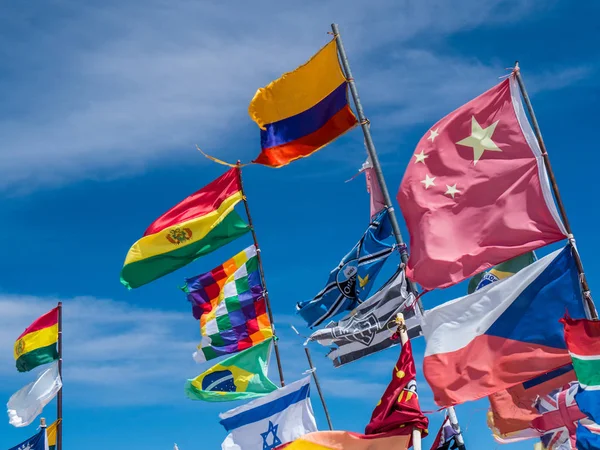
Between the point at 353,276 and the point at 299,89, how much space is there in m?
5.26

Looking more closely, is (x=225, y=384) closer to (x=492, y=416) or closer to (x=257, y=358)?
(x=257, y=358)

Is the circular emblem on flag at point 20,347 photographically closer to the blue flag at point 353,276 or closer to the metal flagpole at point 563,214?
the blue flag at point 353,276

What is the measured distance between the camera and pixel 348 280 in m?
21.6

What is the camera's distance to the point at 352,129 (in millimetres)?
22125

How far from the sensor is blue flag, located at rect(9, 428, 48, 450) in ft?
109

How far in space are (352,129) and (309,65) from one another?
2265mm

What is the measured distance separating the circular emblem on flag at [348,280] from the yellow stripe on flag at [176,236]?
717 centimetres

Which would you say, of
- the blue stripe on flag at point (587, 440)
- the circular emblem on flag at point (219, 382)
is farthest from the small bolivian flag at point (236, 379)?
the blue stripe on flag at point (587, 440)

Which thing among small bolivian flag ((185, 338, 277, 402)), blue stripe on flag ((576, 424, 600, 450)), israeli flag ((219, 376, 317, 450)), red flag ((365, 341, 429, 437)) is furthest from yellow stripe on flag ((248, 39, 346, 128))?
blue stripe on flag ((576, 424, 600, 450))

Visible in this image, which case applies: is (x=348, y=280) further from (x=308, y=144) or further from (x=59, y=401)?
(x=59, y=401)

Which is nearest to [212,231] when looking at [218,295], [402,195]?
[218,295]

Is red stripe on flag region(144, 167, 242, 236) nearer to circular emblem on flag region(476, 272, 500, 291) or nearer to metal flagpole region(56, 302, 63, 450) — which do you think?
circular emblem on flag region(476, 272, 500, 291)

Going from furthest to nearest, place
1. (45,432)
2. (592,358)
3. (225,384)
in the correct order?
(45,432) < (225,384) < (592,358)

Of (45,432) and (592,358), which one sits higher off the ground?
(45,432)
